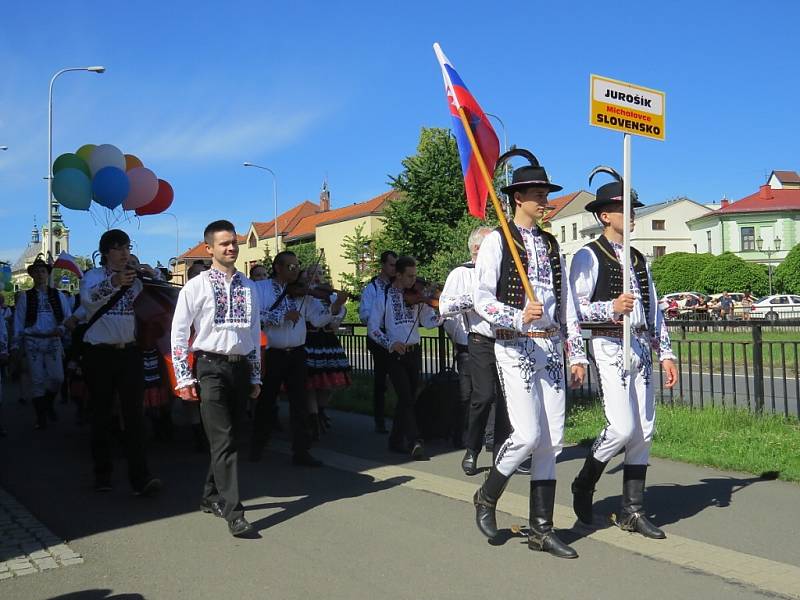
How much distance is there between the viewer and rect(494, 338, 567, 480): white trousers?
16.2 feet

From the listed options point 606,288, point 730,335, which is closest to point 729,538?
point 606,288

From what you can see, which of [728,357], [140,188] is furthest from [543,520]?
[140,188]

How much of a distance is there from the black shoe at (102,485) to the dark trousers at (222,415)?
1417 mm

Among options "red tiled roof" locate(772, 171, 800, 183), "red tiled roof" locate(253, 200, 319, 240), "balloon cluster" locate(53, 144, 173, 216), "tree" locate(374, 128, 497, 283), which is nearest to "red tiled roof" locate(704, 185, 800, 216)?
"red tiled roof" locate(772, 171, 800, 183)

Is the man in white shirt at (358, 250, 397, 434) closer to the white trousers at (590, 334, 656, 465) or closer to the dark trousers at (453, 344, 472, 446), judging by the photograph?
the dark trousers at (453, 344, 472, 446)

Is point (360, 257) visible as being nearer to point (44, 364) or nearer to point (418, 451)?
point (44, 364)

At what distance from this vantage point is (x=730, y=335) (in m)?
11.4

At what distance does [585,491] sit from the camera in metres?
5.42

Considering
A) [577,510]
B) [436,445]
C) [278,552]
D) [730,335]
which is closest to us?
[278,552]

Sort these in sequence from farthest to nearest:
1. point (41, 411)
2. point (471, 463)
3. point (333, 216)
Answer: point (333, 216)
point (41, 411)
point (471, 463)

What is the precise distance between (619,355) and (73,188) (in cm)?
869

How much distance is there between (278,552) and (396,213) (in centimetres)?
4444

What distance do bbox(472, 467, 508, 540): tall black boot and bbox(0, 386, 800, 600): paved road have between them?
0.37 ft

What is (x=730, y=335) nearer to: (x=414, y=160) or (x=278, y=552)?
(x=278, y=552)
